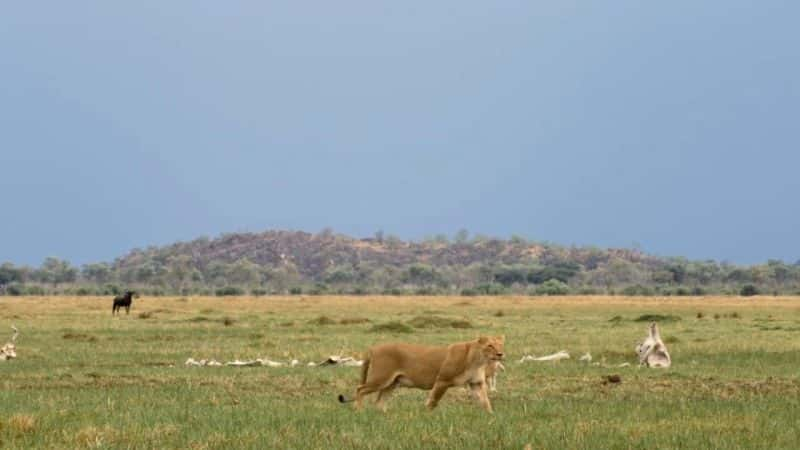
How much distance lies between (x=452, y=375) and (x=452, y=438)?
3089 mm

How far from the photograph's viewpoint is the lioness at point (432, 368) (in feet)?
47.9

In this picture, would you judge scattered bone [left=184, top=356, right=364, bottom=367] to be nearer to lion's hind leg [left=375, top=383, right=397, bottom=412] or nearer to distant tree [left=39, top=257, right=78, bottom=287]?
lion's hind leg [left=375, top=383, right=397, bottom=412]

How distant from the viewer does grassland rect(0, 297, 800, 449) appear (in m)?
11.6

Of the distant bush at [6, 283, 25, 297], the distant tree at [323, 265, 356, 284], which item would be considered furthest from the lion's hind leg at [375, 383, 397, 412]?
the distant tree at [323, 265, 356, 284]

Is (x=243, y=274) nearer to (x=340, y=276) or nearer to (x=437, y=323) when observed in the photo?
(x=340, y=276)

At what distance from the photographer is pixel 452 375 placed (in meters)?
14.6

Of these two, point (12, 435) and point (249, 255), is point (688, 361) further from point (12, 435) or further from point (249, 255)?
point (249, 255)

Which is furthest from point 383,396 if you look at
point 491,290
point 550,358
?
point 491,290

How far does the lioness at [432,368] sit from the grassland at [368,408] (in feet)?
0.98

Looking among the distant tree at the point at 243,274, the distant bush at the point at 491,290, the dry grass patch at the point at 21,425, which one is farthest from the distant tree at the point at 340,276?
the dry grass patch at the point at 21,425

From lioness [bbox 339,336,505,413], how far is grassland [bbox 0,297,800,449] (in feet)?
0.98

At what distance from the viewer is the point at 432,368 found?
14828 mm

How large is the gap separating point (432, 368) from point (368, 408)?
928 millimetres

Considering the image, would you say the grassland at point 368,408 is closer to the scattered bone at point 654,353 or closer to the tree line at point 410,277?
the scattered bone at point 654,353
